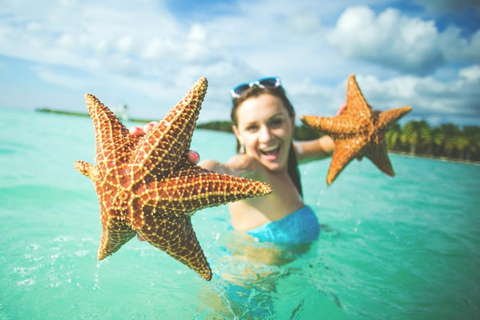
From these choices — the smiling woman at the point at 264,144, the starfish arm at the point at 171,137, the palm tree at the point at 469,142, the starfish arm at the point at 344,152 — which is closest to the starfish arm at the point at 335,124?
the starfish arm at the point at 344,152

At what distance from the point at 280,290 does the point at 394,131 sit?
7896cm

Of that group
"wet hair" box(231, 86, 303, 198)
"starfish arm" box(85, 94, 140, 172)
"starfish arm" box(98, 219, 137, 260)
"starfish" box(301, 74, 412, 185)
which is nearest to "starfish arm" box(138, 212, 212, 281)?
"starfish arm" box(98, 219, 137, 260)

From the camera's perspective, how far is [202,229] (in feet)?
19.9

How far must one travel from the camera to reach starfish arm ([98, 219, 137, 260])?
78.7 inches

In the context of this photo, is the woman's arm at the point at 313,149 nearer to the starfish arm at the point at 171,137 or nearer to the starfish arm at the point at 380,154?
the starfish arm at the point at 380,154

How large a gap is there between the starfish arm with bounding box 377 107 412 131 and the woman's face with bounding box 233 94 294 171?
4.92ft

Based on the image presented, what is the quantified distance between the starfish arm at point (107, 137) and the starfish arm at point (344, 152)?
3.34 meters

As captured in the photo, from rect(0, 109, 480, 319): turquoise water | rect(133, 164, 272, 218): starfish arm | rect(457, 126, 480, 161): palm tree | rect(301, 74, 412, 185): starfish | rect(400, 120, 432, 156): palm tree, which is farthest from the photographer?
rect(400, 120, 432, 156): palm tree

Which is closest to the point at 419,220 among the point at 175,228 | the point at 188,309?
the point at 188,309

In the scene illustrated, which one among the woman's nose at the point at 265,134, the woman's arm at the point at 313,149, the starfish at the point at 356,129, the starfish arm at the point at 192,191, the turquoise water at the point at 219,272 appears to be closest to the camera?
the starfish arm at the point at 192,191

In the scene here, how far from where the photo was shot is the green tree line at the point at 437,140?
60844 mm

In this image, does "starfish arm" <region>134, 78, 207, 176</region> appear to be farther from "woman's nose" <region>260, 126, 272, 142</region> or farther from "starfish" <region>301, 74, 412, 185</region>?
"starfish" <region>301, 74, 412, 185</region>

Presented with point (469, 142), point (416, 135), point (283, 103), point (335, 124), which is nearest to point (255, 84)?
point (283, 103)

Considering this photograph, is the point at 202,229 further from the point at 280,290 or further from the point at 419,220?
the point at 419,220
